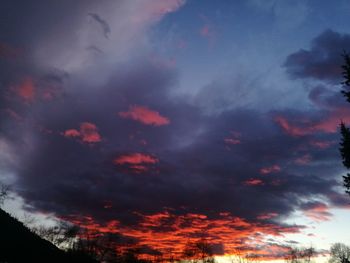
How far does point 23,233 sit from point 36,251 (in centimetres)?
267

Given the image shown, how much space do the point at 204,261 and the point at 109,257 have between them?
22.7 m

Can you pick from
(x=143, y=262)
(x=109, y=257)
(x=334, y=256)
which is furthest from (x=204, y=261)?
(x=334, y=256)

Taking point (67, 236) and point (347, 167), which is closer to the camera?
point (347, 167)

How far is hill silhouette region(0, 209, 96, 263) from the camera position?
34656 millimetres

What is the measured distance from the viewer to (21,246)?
120 ft

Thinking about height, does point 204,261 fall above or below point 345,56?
below

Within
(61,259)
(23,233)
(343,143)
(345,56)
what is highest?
(345,56)

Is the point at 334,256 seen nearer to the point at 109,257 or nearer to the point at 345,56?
the point at 109,257

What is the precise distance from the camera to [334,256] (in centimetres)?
7312

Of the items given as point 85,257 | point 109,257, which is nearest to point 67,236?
point 109,257

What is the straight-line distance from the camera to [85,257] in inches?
1836

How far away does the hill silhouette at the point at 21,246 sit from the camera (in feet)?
114

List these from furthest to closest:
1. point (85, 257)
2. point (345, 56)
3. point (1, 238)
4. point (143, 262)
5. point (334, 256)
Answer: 1. point (334, 256)
2. point (143, 262)
3. point (85, 257)
4. point (1, 238)
5. point (345, 56)

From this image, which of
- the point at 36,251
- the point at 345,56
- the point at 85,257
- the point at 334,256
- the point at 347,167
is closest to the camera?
the point at 347,167
